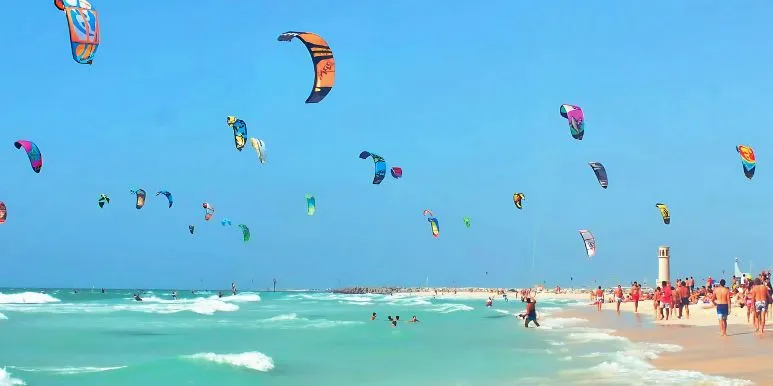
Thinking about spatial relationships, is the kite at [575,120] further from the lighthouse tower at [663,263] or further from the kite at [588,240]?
the lighthouse tower at [663,263]

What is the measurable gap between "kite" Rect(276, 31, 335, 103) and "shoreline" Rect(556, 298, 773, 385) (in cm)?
577

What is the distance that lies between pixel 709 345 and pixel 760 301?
1.30 m

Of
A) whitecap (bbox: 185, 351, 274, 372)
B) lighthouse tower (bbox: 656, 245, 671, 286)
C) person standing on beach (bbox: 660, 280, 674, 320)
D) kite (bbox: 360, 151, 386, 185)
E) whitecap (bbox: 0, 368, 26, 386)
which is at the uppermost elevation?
kite (bbox: 360, 151, 386, 185)

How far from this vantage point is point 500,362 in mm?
12141

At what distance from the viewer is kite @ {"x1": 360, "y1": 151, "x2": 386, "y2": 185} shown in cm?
2054

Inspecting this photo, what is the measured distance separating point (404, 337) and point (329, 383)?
316 inches

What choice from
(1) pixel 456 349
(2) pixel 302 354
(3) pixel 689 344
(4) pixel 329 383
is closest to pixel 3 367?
(2) pixel 302 354

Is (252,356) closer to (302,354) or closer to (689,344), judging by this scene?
(302,354)

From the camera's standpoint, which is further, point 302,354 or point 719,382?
point 302,354

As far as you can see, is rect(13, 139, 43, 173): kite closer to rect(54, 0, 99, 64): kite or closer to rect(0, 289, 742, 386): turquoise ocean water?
rect(0, 289, 742, 386): turquoise ocean water

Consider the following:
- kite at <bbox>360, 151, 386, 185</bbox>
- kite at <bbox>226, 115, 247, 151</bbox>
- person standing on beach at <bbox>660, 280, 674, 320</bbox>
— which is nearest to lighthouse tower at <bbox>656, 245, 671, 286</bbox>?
person standing on beach at <bbox>660, 280, 674, 320</bbox>

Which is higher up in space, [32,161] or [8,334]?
[32,161]

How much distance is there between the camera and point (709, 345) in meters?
12.5

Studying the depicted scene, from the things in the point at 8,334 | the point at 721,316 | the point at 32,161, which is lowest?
the point at 8,334
